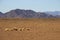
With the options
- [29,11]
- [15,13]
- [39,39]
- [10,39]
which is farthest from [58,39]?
[29,11]

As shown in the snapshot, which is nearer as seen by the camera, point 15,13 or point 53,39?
point 53,39

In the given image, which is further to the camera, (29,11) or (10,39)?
(29,11)

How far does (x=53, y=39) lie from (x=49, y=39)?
0.37 m

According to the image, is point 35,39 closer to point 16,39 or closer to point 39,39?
point 39,39

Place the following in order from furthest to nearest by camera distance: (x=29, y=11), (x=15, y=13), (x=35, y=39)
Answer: (x=29, y=11) < (x=15, y=13) < (x=35, y=39)

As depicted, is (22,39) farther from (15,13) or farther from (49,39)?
(15,13)

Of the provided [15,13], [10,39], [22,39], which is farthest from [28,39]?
[15,13]

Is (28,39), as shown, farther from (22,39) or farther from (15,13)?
(15,13)

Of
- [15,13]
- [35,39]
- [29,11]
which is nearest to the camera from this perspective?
[35,39]

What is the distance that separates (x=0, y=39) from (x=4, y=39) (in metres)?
0.37

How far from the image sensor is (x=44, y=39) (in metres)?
17.3

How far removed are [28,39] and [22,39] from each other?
22.0 inches

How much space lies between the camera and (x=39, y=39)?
56.7ft

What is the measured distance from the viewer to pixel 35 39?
17297mm
